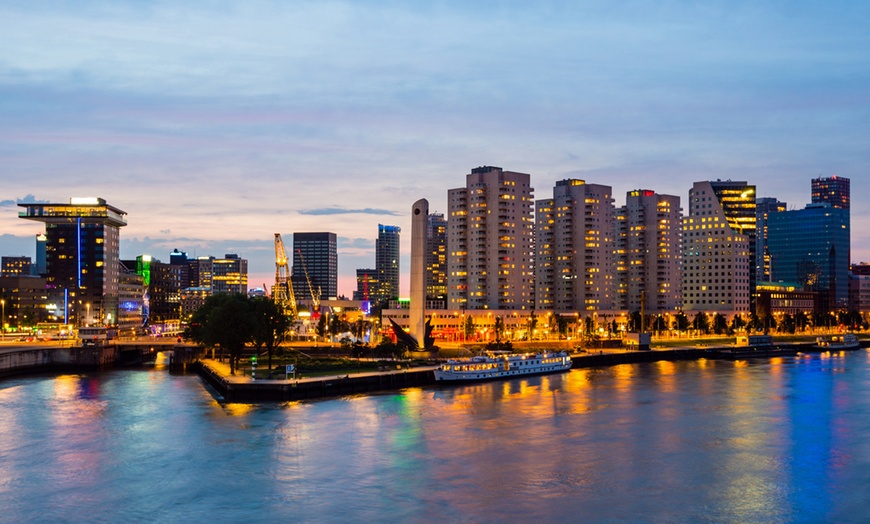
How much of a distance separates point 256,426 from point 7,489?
26576 mm

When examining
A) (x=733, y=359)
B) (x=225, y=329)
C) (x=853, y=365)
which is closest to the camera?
(x=225, y=329)

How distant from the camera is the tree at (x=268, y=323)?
123 m

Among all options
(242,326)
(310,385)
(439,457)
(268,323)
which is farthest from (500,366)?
(439,457)

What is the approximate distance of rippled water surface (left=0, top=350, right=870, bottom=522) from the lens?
54031 millimetres

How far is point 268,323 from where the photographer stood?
126562 millimetres

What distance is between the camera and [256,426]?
268ft

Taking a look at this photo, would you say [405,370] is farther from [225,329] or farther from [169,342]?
[169,342]

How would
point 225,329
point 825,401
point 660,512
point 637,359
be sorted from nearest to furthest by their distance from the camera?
1. point 660,512
2. point 825,401
3. point 225,329
4. point 637,359

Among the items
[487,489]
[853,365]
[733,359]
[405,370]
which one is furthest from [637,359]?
[487,489]

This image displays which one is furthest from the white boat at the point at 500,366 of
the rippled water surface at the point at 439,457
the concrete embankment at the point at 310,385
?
the rippled water surface at the point at 439,457

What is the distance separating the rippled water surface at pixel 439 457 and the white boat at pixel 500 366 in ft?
54.6

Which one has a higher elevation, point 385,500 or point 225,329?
point 225,329

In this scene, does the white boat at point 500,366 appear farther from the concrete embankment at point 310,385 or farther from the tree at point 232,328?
the tree at point 232,328

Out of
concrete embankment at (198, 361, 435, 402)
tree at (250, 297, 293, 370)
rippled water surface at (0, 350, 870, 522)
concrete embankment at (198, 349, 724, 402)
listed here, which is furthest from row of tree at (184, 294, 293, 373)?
rippled water surface at (0, 350, 870, 522)
